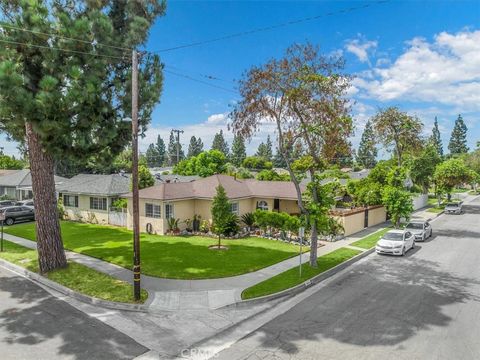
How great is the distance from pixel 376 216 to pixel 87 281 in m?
26.6

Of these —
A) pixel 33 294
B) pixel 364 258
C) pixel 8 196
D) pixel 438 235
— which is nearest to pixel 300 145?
pixel 364 258

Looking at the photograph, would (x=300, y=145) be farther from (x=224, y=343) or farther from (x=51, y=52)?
(x=51, y=52)

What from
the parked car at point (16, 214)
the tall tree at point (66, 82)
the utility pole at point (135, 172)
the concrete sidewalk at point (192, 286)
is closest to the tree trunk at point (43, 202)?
the tall tree at point (66, 82)

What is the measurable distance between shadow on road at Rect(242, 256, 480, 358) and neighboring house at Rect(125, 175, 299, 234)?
12.0 metres

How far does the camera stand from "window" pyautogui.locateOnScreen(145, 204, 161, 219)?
26403 mm

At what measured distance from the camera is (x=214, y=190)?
27734 millimetres

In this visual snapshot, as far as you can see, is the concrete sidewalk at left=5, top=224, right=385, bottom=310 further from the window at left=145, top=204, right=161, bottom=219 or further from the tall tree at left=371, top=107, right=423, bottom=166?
the tall tree at left=371, top=107, right=423, bottom=166

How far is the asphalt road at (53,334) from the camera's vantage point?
9109 millimetres

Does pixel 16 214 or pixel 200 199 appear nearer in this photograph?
pixel 200 199

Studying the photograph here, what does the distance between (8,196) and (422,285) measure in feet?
166

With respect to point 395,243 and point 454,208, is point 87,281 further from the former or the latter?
point 454,208

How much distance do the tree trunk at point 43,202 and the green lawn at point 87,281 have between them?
0.78m

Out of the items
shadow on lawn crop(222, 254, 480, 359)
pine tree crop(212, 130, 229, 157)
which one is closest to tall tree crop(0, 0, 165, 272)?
shadow on lawn crop(222, 254, 480, 359)

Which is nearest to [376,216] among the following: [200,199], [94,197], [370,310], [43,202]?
[200,199]
